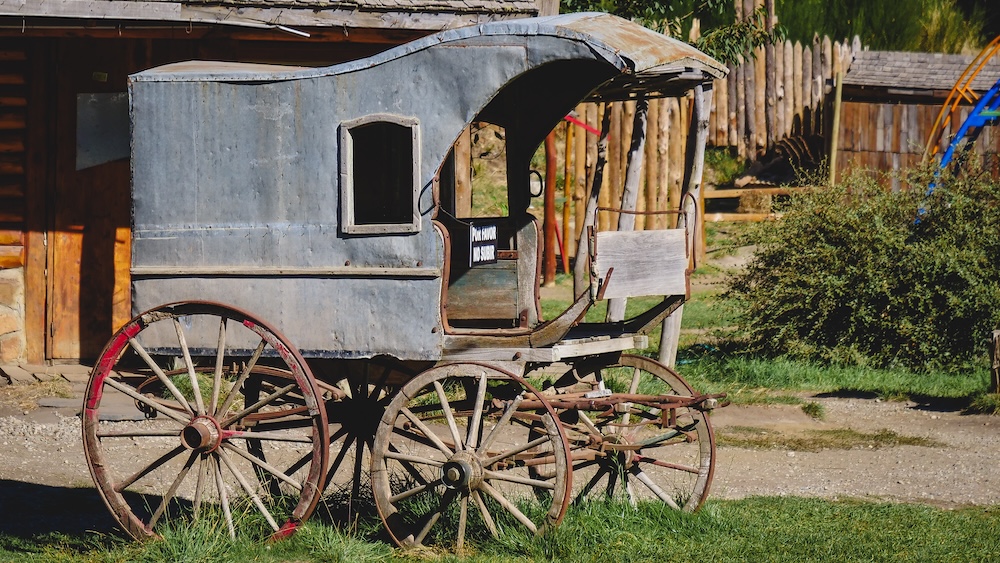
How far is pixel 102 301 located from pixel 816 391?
6753mm

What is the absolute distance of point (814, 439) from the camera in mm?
9328

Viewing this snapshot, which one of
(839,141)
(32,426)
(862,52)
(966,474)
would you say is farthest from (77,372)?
(862,52)

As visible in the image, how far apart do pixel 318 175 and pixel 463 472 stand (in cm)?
162

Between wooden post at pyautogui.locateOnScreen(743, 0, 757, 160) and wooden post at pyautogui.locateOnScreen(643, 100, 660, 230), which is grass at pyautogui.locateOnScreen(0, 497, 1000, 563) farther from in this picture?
wooden post at pyautogui.locateOnScreen(743, 0, 757, 160)

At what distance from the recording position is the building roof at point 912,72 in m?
18.9

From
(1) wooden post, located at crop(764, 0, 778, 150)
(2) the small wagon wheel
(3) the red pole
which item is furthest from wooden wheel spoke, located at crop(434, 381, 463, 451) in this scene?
(1) wooden post, located at crop(764, 0, 778, 150)

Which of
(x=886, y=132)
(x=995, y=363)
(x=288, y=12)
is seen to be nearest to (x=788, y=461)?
(x=995, y=363)

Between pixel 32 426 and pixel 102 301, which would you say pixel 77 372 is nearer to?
pixel 102 301

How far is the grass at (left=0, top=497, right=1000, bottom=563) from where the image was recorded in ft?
18.2

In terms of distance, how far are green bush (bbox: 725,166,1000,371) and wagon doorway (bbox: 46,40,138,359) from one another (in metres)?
6.32

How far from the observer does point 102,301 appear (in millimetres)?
11312

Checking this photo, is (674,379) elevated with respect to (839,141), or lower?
lower

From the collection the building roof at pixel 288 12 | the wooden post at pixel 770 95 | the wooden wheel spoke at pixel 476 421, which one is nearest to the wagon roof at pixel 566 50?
the wooden wheel spoke at pixel 476 421

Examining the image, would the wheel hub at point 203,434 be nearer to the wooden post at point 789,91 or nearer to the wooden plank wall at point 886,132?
Result: the wooden plank wall at point 886,132
